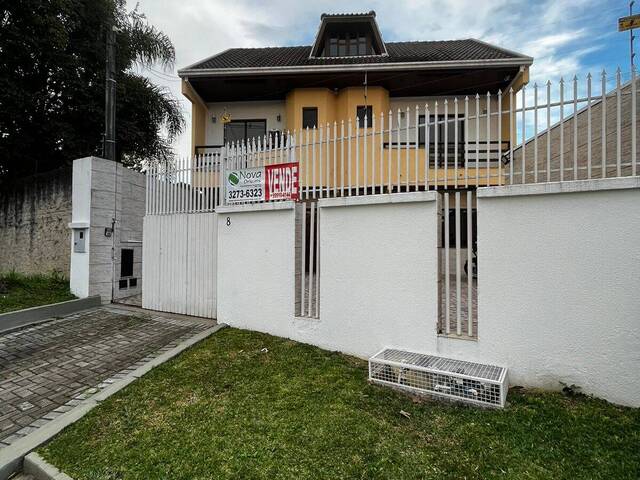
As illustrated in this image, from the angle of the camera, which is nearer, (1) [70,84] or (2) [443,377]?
(2) [443,377]

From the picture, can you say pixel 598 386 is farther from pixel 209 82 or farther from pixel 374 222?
pixel 209 82

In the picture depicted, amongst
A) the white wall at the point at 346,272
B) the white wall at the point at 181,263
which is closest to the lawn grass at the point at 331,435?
the white wall at the point at 346,272

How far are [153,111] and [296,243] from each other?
1177 centimetres

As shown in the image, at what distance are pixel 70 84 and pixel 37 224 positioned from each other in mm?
4827

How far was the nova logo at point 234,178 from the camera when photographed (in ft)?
19.3

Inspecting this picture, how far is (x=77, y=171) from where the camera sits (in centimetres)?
807

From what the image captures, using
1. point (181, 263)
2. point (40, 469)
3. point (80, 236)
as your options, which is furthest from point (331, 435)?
point (80, 236)

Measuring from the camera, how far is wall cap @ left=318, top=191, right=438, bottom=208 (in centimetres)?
387

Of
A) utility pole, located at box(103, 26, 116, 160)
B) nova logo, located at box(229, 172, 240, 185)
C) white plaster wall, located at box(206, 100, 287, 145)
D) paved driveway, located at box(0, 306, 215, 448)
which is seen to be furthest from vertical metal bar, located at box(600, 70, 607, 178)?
white plaster wall, located at box(206, 100, 287, 145)

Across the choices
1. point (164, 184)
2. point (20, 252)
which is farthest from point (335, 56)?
point (20, 252)

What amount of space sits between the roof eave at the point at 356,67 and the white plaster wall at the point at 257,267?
690 centimetres

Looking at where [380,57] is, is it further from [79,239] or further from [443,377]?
[443,377]

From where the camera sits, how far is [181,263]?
686 cm

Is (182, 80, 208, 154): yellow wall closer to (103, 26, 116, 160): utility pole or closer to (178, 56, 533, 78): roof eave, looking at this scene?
(178, 56, 533, 78): roof eave
